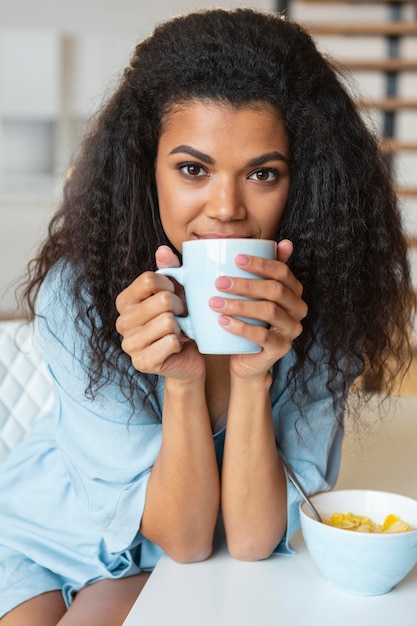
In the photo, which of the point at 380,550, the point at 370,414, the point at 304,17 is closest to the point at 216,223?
the point at 380,550

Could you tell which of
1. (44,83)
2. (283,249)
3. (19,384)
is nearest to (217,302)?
(283,249)

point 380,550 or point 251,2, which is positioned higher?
point 251,2

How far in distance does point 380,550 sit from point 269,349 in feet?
0.74

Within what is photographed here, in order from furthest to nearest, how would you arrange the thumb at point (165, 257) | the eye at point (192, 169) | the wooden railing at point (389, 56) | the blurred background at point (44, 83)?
1. the blurred background at point (44, 83)
2. the wooden railing at point (389, 56)
3. the eye at point (192, 169)
4. the thumb at point (165, 257)

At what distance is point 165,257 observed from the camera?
0.82 meters

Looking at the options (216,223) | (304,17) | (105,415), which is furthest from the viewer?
(304,17)

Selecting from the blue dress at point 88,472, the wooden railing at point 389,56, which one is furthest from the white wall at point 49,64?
the blue dress at point 88,472

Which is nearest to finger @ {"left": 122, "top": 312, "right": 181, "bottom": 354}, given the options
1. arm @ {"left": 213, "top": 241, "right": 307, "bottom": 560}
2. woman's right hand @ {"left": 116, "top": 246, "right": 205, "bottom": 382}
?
woman's right hand @ {"left": 116, "top": 246, "right": 205, "bottom": 382}

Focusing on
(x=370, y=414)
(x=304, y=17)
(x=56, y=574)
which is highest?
(x=304, y=17)

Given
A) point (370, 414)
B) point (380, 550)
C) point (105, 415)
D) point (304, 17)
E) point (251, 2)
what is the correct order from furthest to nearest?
point (251, 2) < point (304, 17) < point (370, 414) < point (105, 415) < point (380, 550)

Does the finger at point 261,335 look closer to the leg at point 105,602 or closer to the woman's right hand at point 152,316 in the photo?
the woman's right hand at point 152,316

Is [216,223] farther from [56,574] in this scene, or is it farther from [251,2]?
[251,2]

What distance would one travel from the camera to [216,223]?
91 cm

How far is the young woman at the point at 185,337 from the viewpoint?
0.93 metres
